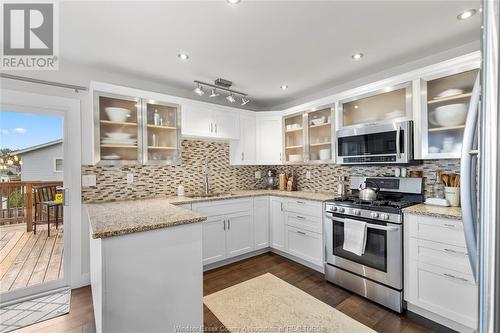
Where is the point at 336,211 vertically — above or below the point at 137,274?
above

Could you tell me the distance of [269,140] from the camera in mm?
3848

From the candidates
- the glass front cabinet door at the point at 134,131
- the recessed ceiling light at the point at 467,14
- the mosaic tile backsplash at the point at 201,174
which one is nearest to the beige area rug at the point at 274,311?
the mosaic tile backsplash at the point at 201,174

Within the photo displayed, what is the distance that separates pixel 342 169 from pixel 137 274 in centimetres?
278

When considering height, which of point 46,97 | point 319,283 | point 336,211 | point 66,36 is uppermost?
point 66,36

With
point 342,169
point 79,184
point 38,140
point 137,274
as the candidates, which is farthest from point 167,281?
point 342,169

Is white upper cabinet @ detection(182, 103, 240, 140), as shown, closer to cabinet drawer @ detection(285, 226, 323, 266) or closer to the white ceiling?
the white ceiling

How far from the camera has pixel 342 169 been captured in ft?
10.7

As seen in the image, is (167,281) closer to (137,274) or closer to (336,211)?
(137,274)

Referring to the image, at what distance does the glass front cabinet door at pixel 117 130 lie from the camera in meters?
2.54

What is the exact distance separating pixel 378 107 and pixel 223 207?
227 centimetres

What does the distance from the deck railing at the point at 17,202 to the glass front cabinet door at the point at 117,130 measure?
0.71m

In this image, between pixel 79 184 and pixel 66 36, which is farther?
pixel 79 184

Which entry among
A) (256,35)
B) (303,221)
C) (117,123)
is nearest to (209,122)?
(117,123)

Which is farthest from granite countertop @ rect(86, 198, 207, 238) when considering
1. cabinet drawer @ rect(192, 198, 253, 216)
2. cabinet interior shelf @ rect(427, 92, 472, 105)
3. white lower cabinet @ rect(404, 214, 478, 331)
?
cabinet interior shelf @ rect(427, 92, 472, 105)
